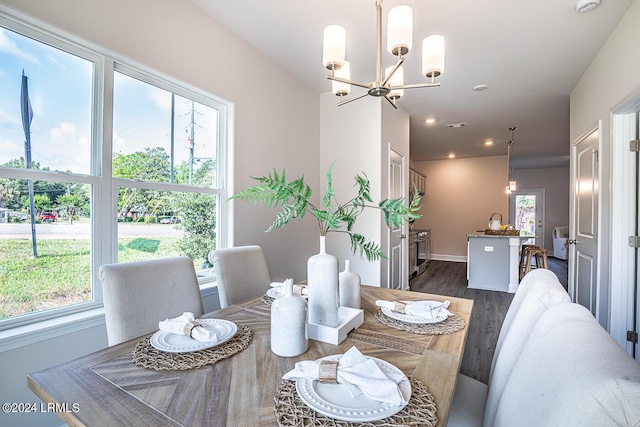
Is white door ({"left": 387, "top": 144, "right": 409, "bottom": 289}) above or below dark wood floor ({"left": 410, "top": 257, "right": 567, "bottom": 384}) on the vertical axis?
above

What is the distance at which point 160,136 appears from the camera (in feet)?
6.97

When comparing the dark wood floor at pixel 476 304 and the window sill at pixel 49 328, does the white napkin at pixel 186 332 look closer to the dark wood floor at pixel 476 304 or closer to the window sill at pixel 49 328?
the window sill at pixel 49 328

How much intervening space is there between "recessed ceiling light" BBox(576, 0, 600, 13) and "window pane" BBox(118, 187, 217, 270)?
2928mm

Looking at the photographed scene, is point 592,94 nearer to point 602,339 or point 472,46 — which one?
point 472,46

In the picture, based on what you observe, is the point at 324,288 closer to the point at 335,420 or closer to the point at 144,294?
the point at 335,420

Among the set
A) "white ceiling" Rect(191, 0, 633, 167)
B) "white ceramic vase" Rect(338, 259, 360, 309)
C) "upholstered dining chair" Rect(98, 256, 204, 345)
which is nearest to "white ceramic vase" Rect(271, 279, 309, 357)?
"white ceramic vase" Rect(338, 259, 360, 309)

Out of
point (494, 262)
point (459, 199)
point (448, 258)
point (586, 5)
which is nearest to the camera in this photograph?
point (586, 5)

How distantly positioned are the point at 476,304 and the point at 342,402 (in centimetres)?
399

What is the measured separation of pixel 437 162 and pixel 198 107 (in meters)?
6.81

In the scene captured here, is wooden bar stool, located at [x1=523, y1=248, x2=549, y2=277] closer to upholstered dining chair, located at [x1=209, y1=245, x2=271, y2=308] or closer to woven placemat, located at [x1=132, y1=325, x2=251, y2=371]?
upholstered dining chair, located at [x1=209, y1=245, x2=271, y2=308]

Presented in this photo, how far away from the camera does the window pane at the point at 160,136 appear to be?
1897mm

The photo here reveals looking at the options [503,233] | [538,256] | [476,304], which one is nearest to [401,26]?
[476,304]

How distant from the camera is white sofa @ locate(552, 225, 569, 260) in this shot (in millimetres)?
8032

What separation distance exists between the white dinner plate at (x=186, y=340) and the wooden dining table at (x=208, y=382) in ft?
0.28
